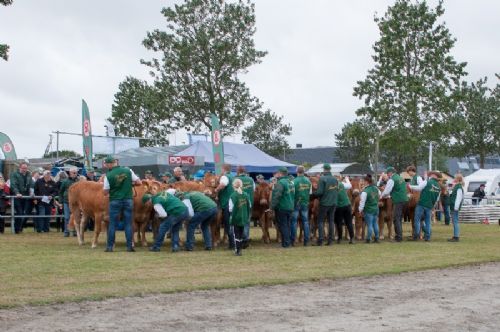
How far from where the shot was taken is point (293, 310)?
8.85m

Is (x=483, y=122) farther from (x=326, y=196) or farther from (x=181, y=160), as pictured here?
(x=326, y=196)

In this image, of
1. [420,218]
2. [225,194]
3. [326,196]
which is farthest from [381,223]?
[225,194]

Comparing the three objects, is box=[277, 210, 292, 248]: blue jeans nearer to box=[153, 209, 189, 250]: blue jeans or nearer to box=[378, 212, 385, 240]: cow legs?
box=[153, 209, 189, 250]: blue jeans

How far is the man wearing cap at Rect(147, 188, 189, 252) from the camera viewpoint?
52.0 ft

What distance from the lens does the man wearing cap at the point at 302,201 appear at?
17969 millimetres

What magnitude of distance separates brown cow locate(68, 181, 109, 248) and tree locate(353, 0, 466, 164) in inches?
Result: 1026

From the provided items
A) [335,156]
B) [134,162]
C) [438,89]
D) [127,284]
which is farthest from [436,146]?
[335,156]

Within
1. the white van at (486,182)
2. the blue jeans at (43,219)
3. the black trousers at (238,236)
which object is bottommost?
the black trousers at (238,236)

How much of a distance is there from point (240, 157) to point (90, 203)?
55.2 ft

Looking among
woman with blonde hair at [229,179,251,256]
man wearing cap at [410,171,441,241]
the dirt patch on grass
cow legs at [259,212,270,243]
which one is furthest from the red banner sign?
the dirt patch on grass

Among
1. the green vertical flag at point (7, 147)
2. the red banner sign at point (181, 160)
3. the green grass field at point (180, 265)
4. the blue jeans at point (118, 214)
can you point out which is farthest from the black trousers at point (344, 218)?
the green vertical flag at point (7, 147)

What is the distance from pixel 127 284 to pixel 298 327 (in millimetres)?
3678

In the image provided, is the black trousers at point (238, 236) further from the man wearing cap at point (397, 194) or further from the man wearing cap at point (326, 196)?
the man wearing cap at point (397, 194)

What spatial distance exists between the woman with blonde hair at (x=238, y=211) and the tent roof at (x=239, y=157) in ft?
53.1
